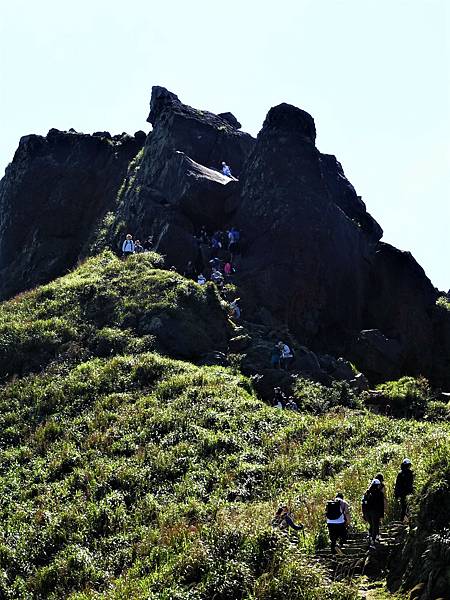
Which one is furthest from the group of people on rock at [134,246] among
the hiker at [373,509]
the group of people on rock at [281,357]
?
the hiker at [373,509]

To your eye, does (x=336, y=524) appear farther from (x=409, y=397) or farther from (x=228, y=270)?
(x=228, y=270)

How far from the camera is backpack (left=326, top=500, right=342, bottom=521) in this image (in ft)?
49.2

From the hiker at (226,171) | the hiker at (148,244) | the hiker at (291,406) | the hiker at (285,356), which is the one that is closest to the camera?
the hiker at (291,406)

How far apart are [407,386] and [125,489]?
51.3ft

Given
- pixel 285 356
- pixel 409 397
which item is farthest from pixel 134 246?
pixel 409 397

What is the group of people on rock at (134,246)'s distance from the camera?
42.2m

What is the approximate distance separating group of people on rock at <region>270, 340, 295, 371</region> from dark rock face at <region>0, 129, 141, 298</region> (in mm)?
20336

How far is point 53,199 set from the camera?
171 ft

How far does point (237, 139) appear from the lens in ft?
177

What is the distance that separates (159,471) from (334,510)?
9173 millimetres

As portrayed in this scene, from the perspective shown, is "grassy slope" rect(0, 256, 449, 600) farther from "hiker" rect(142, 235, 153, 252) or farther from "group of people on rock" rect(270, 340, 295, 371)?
"hiker" rect(142, 235, 153, 252)

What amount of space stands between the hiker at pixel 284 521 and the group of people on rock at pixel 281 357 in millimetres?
15861

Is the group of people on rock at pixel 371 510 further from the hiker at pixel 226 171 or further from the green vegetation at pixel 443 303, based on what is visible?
the hiker at pixel 226 171

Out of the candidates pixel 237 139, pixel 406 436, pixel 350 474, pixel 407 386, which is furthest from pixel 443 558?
pixel 237 139
